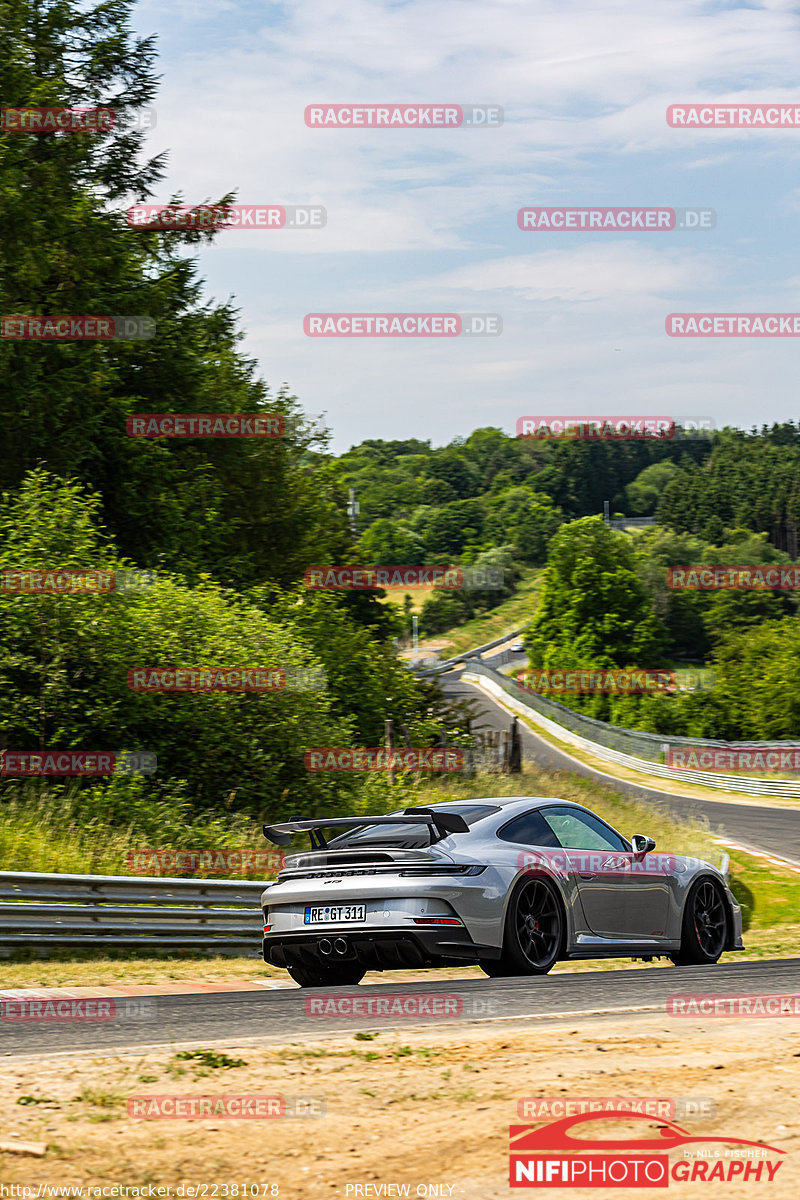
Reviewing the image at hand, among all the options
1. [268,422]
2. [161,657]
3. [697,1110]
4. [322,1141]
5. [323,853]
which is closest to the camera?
[322,1141]

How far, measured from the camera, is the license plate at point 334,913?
816cm

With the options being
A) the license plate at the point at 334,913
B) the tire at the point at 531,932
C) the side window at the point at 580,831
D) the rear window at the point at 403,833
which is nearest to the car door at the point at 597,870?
the side window at the point at 580,831

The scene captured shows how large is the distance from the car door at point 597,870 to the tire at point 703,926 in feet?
2.58

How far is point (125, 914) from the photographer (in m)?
11.5

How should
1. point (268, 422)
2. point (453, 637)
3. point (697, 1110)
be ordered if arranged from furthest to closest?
point (453, 637), point (268, 422), point (697, 1110)

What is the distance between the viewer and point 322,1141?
4207 mm

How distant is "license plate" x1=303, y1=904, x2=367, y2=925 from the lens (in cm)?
816

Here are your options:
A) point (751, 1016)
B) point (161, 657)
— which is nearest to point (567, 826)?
point (751, 1016)

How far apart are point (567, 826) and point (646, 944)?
3.44 ft

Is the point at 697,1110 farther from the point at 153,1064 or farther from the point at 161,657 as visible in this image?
the point at 161,657

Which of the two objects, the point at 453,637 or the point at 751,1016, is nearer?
the point at 751,1016

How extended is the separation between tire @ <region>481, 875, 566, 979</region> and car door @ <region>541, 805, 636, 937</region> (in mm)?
318

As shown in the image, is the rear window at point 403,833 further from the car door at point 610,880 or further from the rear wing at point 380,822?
the car door at point 610,880

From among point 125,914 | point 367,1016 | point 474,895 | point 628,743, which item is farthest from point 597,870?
point 628,743
